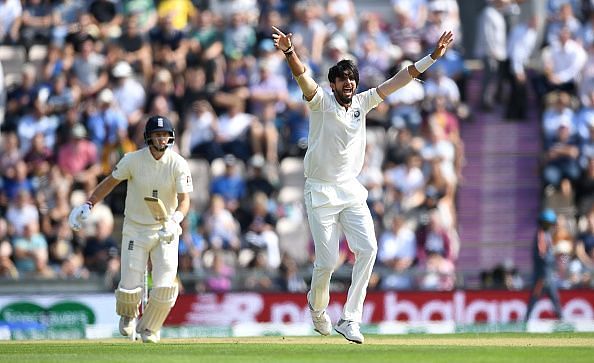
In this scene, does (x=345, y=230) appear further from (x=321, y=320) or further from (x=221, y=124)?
(x=221, y=124)

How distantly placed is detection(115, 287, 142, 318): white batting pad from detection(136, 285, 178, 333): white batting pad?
136 millimetres

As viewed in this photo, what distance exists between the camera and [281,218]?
809 inches

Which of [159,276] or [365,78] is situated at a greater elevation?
[365,78]

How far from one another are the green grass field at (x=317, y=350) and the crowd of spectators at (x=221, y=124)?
15.7ft

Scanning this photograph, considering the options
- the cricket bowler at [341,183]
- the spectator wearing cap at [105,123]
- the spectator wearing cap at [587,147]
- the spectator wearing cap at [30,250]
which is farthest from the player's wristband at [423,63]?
the spectator wearing cap at [105,123]

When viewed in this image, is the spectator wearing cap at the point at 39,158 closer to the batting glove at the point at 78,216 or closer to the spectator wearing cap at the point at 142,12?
the spectator wearing cap at the point at 142,12

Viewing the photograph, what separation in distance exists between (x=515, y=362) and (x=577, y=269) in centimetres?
825

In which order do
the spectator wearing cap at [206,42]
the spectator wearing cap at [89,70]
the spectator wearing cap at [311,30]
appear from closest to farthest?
the spectator wearing cap at [89,70]
the spectator wearing cap at [206,42]
the spectator wearing cap at [311,30]

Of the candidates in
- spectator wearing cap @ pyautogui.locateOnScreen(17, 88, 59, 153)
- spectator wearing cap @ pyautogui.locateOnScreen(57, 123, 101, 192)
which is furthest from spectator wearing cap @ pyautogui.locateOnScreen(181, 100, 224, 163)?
spectator wearing cap @ pyautogui.locateOnScreen(17, 88, 59, 153)

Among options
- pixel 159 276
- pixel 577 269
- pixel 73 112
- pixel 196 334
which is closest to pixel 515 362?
pixel 159 276

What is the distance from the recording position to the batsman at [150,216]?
13539mm

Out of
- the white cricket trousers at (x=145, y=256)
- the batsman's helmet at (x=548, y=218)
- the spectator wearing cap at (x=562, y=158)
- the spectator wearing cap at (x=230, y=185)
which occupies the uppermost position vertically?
the spectator wearing cap at (x=562, y=158)

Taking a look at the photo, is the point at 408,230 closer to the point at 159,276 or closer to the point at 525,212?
the point at 525,212

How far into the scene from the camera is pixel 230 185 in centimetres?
2064
